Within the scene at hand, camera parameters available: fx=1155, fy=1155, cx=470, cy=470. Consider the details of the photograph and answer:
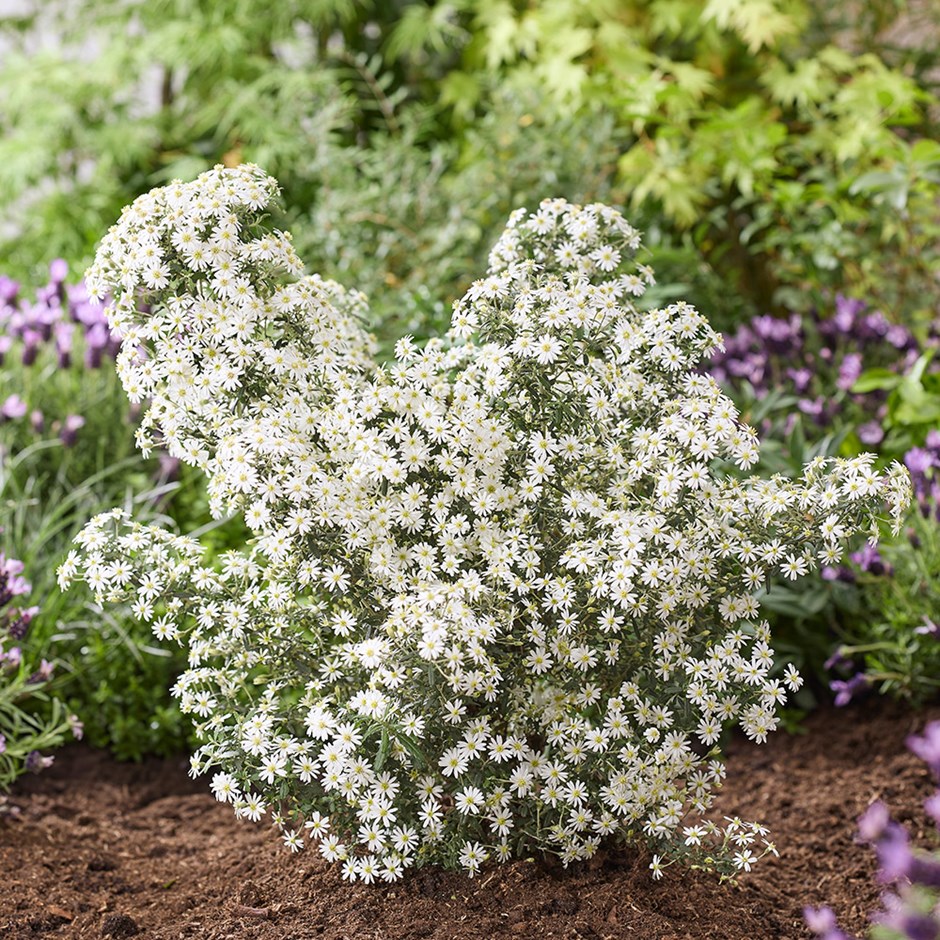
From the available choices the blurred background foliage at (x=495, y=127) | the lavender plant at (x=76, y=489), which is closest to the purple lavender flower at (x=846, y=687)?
the blurred background foliage at (x=495, y=127)

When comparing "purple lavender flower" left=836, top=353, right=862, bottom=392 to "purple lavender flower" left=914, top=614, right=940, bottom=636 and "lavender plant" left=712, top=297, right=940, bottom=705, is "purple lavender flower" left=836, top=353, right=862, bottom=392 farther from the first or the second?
"purple lavender flower" left=914, top=614, right=940, bottom=636

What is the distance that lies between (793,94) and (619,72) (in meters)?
0.65

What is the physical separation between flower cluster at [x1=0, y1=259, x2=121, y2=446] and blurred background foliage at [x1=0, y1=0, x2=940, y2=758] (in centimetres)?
2

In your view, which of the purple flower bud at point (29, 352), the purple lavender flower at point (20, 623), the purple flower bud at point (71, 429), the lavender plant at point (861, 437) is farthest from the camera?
the purple flower bud at point (29, 352)

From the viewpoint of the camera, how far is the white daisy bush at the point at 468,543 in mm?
1815

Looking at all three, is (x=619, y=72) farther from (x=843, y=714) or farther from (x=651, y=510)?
(x=651, y=510)

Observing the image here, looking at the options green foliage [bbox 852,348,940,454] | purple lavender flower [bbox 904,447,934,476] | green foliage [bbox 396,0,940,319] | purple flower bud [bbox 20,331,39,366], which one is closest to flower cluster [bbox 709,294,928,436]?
green foliage [bbox 852,348,940,454]

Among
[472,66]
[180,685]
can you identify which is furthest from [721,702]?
[472,66]

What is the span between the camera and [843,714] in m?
3.08

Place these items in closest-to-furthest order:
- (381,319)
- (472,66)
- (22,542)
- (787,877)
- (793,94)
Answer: (787,877) < (22,542) < (381,319) < (793,94) < (472,66)

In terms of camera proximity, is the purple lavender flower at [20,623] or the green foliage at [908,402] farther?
the green foliage at [908,402]

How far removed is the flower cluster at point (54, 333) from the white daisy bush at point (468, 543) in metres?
1.45

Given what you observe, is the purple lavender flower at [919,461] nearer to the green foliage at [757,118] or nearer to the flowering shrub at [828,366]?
the flowering shrub at [828,366]

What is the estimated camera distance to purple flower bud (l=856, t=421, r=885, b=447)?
3209 millimetres
